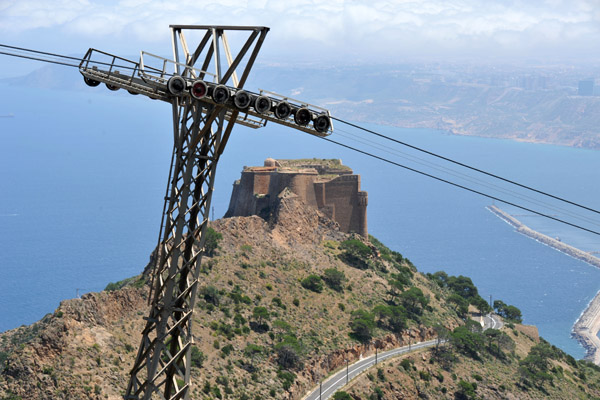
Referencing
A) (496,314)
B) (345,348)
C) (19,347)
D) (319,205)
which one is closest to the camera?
(19,347)

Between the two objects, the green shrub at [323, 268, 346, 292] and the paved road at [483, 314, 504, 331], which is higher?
the green shrub at [323, 268, 346, 292]

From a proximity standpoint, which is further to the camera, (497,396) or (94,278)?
(94,278)

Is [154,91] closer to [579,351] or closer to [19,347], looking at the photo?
[19,347]

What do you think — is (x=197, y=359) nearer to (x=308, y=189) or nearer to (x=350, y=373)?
(x=350, y=373)

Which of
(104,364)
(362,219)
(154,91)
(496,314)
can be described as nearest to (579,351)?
(496,314)

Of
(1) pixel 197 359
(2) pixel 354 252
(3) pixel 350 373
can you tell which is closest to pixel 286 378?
(1) pixel 197 359

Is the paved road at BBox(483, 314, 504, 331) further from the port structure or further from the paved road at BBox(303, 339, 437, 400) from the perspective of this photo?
the port structure

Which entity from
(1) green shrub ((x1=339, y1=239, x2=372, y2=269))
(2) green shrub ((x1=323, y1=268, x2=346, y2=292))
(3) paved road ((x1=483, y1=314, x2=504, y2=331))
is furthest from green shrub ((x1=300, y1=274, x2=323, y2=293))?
(3) paved road ((x1=483, y1=314, x2=504, y2=331))
